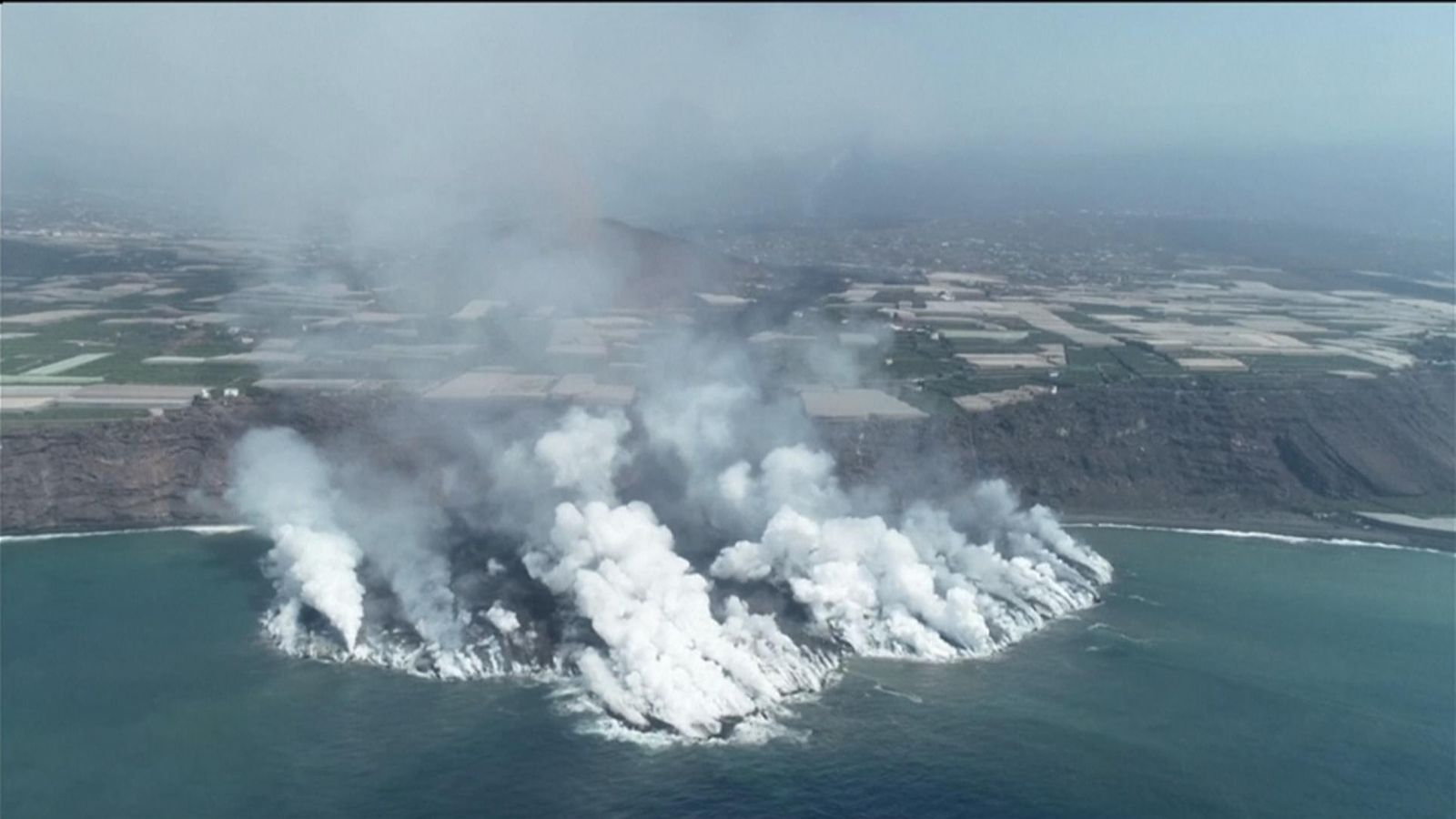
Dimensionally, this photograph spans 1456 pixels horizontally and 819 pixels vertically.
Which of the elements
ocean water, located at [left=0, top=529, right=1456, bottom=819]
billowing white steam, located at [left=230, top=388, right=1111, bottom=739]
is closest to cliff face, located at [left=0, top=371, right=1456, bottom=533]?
billowing white steam, located at [left=230, top=388, right=1111, bottom=739]

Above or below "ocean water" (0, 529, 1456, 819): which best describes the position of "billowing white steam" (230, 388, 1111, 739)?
above

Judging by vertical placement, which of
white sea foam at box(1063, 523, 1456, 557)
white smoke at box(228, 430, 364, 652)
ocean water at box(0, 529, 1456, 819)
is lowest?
ocean water at box(0, 529, 1456, 819)

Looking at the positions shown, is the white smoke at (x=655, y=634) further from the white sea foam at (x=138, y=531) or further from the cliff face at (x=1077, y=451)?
the white sea foam at (x=138, y=531)

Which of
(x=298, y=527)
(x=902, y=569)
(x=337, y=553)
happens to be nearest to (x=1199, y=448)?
(x=902, y=569)

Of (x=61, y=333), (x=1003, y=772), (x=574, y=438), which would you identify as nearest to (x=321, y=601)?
(x=574, y=438)

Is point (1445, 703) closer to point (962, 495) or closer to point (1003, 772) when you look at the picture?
point (1003, 772)

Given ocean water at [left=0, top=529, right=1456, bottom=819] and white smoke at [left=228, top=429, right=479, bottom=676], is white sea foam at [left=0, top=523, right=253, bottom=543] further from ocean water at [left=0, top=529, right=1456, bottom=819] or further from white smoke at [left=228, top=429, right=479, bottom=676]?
ocean water at [left=0, top=529, right=1456, bottom=819]
